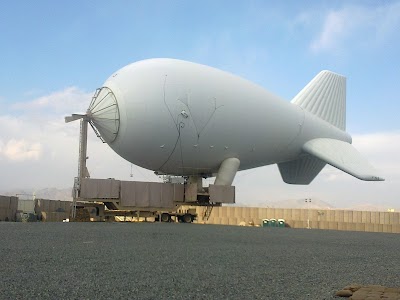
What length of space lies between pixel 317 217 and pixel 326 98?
9790 mm

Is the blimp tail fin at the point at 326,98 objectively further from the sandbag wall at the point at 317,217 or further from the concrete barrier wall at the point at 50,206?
the concrete barrier wall at the point at 50,206

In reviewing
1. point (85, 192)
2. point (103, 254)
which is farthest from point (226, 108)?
point (103, 254)

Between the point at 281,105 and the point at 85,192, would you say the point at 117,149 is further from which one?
the point at 281,105

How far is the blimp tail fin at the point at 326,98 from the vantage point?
109 ft

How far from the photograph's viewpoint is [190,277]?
258 inches

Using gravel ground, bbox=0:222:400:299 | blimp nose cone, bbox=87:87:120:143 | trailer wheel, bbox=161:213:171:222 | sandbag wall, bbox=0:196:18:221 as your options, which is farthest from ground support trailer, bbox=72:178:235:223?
gravel ground, bbox=0:222:400:299

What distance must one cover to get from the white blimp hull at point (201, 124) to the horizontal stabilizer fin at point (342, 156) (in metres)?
0.07

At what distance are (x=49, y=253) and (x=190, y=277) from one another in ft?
13.6

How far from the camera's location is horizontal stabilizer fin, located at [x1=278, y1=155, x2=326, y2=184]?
3425 centimetres

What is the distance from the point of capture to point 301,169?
3444cm

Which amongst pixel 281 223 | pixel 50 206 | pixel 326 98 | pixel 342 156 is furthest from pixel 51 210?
pixel 326 98

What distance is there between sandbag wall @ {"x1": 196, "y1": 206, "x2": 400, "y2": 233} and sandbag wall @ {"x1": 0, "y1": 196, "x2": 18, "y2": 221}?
1439cm

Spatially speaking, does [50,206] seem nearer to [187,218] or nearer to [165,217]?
[165,217]

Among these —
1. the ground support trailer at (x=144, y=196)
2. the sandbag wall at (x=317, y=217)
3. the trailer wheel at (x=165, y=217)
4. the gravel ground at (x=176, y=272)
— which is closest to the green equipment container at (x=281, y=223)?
the sandbag wall at (x=317, y=217)
